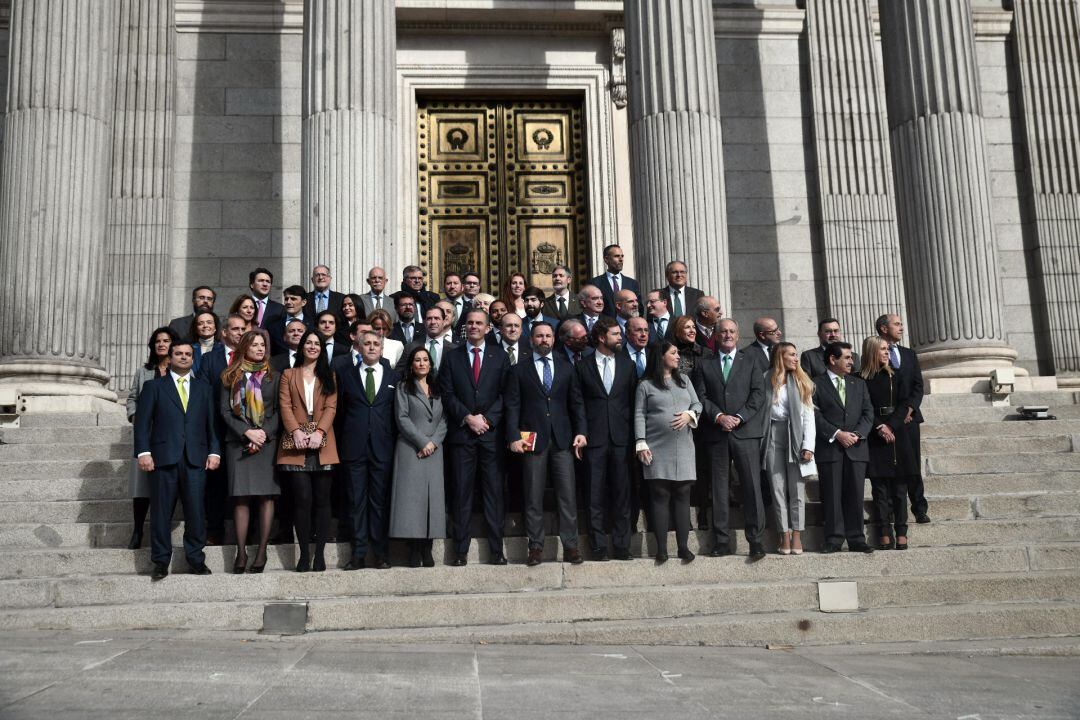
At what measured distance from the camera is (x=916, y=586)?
8.84 metres

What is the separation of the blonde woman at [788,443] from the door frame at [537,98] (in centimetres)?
768

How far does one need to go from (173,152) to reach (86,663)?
474 inches

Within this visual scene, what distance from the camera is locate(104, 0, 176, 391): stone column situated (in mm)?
16109

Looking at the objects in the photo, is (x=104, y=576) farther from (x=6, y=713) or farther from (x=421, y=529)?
(x=6, y=713)

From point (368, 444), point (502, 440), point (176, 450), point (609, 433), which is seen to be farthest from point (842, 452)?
point (176, 450)

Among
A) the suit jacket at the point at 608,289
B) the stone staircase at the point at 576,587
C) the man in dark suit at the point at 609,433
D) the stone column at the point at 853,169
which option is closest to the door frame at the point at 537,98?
the stone column at the point at 853,169

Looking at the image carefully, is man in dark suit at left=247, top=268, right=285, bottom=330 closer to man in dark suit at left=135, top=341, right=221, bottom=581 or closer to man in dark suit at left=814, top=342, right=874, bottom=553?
man in dark suit at left=135, top=341, right=221, bottom=581

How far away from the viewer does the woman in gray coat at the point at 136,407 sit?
932 centimetres

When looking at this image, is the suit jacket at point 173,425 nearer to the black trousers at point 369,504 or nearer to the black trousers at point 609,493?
the black trousers at point 369,504

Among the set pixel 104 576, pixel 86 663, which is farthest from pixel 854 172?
pixel 86 663

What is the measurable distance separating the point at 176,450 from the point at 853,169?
42.5 ft

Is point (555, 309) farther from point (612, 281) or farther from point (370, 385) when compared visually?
point (370, 385)

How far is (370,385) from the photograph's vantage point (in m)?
9.59

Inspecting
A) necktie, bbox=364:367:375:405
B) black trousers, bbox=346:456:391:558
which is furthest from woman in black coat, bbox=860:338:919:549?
necktie, bbox=364:367:375:405
